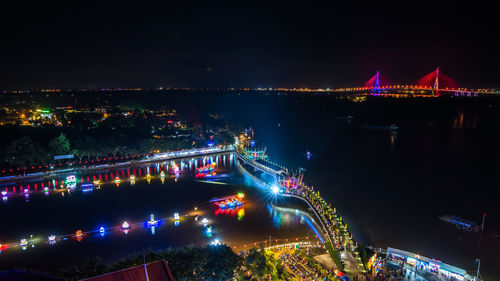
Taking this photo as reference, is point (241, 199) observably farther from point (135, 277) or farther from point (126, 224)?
point (135, 277)

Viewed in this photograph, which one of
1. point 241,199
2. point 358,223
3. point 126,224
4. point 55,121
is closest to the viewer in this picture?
point 126,224

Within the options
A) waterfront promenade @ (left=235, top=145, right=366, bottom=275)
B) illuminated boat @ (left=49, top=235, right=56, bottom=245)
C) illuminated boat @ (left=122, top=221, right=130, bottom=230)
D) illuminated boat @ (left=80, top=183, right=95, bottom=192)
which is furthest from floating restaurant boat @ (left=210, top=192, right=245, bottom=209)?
illuminated boat @ (left=80, top=183, right=95, bottom=192)

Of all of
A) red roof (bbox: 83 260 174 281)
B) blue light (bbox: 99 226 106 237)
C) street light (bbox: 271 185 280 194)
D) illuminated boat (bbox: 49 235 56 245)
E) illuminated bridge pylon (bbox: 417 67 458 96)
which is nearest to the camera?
red roof (bbox: 83 260 174 281)

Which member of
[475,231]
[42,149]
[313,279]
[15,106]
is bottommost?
[475,231]

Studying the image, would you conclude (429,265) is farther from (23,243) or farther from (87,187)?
(87,187)

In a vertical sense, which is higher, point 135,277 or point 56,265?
point 135,277

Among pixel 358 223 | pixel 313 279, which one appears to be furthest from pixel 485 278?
pixel 313 279

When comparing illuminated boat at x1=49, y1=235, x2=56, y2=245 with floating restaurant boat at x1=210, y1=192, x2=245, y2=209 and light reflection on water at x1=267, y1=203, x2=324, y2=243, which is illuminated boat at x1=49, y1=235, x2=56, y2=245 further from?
light reflection on water at x1=267, y1=203, x2=324, y2=243

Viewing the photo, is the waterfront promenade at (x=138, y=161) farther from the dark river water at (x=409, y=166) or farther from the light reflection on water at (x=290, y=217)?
the light reflection on water at (x=290, y=217)
